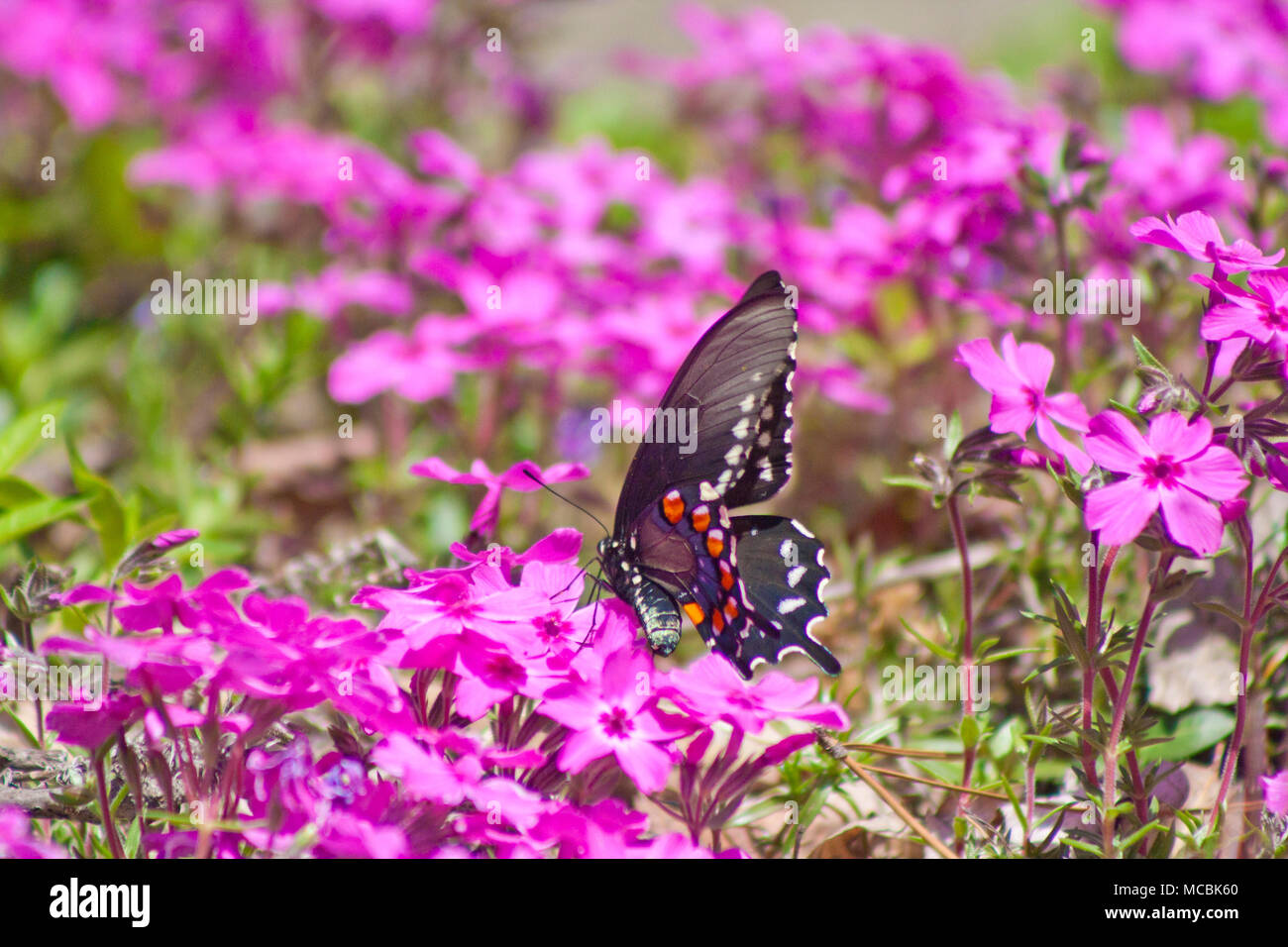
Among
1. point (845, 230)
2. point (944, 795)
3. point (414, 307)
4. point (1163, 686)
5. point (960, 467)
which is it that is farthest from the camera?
point (414, 307)

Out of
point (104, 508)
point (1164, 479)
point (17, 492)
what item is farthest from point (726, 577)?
point (17, 492)

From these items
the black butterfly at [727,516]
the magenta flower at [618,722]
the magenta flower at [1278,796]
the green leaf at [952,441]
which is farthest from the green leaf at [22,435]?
the magenta flower at [1278,796]

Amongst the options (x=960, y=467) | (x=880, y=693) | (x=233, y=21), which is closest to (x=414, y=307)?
(x=233, y=21)

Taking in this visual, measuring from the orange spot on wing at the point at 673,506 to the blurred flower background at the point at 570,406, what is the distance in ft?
0.63

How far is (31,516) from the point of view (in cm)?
216

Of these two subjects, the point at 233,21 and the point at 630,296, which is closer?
the point at 630,296

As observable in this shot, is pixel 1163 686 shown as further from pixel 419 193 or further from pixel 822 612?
pixel 419 193

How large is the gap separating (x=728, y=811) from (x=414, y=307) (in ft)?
7.10

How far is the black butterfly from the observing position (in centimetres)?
184

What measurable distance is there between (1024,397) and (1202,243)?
328 millimetres

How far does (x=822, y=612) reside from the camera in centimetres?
186

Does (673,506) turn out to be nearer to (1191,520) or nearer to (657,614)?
(657,614)

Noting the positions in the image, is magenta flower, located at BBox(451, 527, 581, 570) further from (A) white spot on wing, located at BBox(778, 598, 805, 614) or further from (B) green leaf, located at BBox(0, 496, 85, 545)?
(B) green leaf, located at BBox(0, 496, 85, 545)

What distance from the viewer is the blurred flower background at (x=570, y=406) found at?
1549 mm
